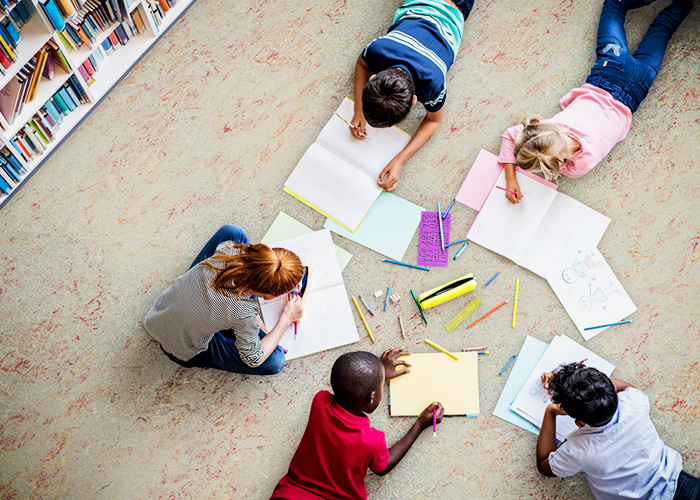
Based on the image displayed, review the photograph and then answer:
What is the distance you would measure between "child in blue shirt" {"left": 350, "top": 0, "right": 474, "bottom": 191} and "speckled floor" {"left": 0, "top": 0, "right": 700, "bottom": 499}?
0.34 ft

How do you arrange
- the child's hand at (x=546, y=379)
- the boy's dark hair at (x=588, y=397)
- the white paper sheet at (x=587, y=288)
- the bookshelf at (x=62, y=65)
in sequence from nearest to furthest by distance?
the boy's dark hair at (x=588, y=397)
the bookshelf at (x=62, y=65)
the child's hand at (x=546, y=379)
the white paper sheet at (x=587, y=288)

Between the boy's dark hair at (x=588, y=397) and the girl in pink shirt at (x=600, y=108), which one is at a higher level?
the girl in pink shirt at (x=600, y=108)

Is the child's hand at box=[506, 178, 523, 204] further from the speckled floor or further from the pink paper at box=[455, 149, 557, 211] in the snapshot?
the speckled floor

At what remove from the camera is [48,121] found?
1.89 metres

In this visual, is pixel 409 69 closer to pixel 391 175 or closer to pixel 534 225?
pixel 391 175

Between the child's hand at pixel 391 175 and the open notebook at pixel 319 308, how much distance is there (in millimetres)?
288

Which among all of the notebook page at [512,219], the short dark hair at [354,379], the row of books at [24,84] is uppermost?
the row of books at [24,84]

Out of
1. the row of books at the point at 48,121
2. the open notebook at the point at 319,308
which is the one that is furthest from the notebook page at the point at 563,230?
the row of books at the point at 48,121

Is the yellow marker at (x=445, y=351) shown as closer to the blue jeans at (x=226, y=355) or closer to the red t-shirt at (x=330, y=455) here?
the red t-shirt at (x=330, y=455)

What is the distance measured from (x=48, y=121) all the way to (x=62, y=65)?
22 centimetres

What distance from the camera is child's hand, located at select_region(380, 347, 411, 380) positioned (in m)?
1.79

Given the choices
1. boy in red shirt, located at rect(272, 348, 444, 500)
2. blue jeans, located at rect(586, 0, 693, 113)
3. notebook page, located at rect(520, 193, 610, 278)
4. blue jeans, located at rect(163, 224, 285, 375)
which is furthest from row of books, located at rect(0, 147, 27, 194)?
blue jeans, located at rect(586, 0, 693, 113)

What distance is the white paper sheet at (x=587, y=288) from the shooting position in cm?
188

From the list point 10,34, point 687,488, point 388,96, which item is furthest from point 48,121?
point 687,488
